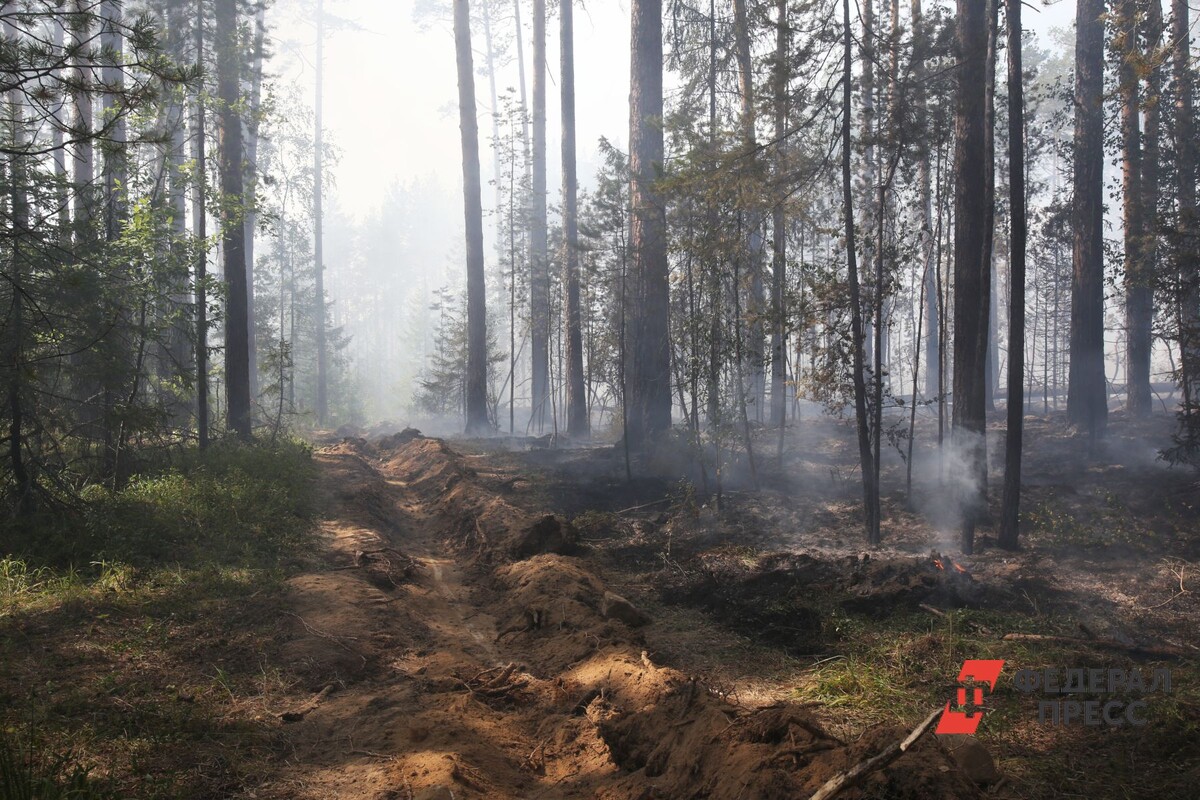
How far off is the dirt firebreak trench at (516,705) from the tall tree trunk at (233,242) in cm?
1098

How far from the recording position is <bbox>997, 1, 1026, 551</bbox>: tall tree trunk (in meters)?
10.6

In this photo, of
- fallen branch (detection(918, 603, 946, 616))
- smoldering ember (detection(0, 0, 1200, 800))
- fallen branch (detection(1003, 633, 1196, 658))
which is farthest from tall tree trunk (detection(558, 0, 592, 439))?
fallen branch (detection(1003, 633, 1196, 658))

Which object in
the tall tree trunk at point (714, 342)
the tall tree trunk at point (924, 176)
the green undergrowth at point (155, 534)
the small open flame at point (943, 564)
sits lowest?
the small open flame at point (943, 564)

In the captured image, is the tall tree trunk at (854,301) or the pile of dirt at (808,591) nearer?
the pile of dirt at (808,591)

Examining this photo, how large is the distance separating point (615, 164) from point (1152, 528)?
621 inches

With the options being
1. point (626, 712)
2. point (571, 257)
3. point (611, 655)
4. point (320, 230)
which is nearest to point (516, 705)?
point (611, 655)

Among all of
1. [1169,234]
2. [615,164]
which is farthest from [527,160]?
[1169,234]

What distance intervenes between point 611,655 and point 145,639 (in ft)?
13.3

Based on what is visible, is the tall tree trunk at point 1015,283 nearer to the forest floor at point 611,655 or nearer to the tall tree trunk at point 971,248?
the tall tree trunk at point 971,248

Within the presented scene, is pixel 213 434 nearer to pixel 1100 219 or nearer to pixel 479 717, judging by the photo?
pixel 479 717

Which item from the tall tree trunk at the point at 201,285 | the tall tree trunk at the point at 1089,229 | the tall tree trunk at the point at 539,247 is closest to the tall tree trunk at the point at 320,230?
the tall tree trunk at the point at 539,247

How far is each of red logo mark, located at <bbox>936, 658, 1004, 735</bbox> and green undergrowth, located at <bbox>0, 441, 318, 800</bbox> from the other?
15.0 ft

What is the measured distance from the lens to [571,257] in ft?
83.0

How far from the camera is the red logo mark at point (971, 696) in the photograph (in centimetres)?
491
